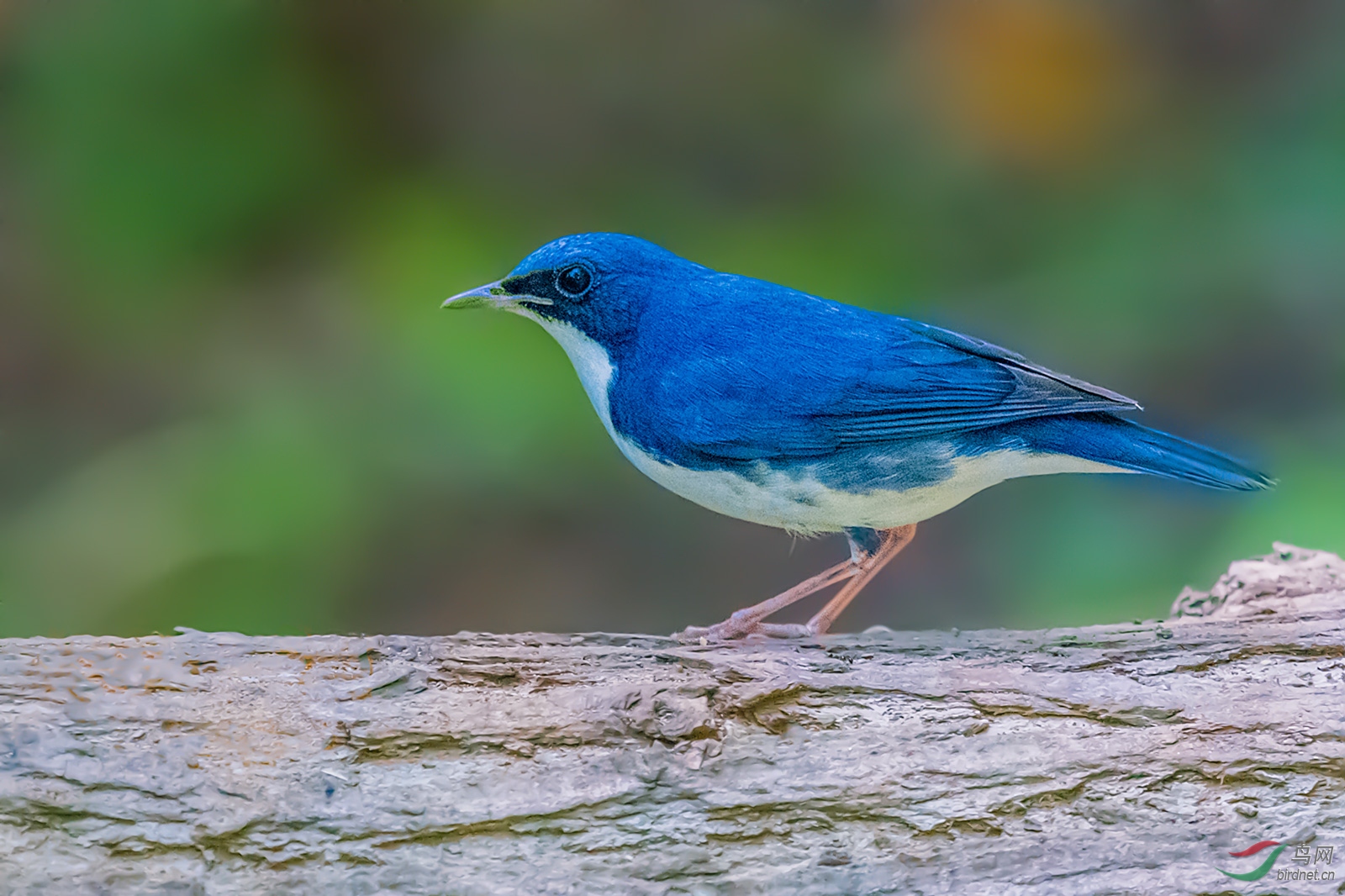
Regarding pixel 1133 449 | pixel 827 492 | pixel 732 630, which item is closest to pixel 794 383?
pixel 827 492

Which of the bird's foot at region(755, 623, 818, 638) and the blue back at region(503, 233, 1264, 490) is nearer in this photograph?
the blue back at region(503, 233, 1264, 490)

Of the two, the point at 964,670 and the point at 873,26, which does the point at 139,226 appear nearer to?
the point at 873,26

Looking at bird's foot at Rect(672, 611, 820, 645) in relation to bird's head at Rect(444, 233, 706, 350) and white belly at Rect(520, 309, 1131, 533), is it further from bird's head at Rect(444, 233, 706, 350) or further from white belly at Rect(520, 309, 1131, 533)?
bird's head at Rect(444, 233, 706, 350)

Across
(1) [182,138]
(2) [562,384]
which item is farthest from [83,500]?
(2) [562,384]

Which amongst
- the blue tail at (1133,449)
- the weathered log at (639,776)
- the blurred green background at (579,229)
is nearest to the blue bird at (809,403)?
the blue tail at (1133,449)

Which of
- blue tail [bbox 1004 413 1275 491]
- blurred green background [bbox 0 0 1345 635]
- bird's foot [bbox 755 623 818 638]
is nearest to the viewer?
blue tail [bbox 1004 413 1275 491]

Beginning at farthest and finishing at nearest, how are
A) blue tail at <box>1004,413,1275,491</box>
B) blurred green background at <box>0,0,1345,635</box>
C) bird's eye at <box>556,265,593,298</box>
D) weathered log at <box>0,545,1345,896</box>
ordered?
blurred green background at <box>0,0,1345,635</box>, bird's eye at <box>556,265,593,298</box>, blue tail at <box>1004,413,1275,491</box>, weathered log at <box>0,545,1345,896</box>

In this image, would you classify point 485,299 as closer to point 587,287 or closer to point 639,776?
point 587,287

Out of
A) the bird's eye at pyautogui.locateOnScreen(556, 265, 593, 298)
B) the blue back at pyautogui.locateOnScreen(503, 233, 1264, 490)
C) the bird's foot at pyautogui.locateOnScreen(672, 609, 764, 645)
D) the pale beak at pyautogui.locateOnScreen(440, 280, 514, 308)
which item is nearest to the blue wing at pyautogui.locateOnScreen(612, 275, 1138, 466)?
the blue back at pyautogui.locateOnScreen(503, 233, 1264, 490)

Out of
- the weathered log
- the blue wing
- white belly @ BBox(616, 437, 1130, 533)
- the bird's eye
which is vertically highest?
the bird's eye

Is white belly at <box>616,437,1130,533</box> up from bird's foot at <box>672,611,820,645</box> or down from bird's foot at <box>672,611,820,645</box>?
up
